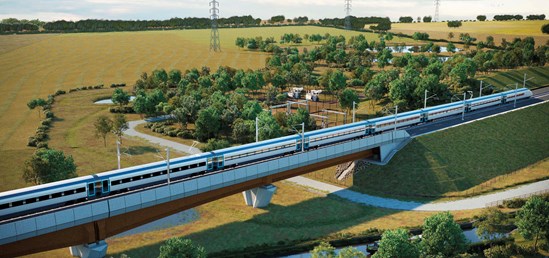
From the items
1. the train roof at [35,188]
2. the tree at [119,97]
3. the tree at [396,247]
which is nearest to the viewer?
the tree at [396,247]

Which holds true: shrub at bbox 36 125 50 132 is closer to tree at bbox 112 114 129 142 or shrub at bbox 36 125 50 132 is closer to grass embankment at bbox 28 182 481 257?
tree at bbox 112 114 129 142

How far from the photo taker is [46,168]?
65688 millimetres

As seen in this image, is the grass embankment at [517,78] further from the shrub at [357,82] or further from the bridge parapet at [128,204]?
the bridge parapet at [128,204]

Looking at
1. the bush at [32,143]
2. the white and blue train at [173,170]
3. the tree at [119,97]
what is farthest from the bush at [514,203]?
the tree at [119,97]

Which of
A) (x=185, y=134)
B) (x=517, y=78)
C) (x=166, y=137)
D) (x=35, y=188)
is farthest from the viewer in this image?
(x=517, y=78)

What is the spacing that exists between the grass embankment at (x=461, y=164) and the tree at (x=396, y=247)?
30.2 meters

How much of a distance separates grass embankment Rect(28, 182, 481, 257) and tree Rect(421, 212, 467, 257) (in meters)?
13.3

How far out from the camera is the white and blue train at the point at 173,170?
4969cm

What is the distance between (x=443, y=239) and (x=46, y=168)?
1947 inches

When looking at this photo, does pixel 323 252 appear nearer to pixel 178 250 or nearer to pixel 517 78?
pixel 178 250

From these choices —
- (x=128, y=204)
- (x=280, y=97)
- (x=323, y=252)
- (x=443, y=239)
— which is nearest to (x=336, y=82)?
(x=280, y=97)

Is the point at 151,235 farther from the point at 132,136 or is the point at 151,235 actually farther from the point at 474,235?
the point at 132,136

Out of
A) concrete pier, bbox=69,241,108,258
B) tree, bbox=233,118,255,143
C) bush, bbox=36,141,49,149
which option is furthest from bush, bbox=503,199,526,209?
bush, bbox=36,141,49,149

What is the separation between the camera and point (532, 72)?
A: 484 feet
